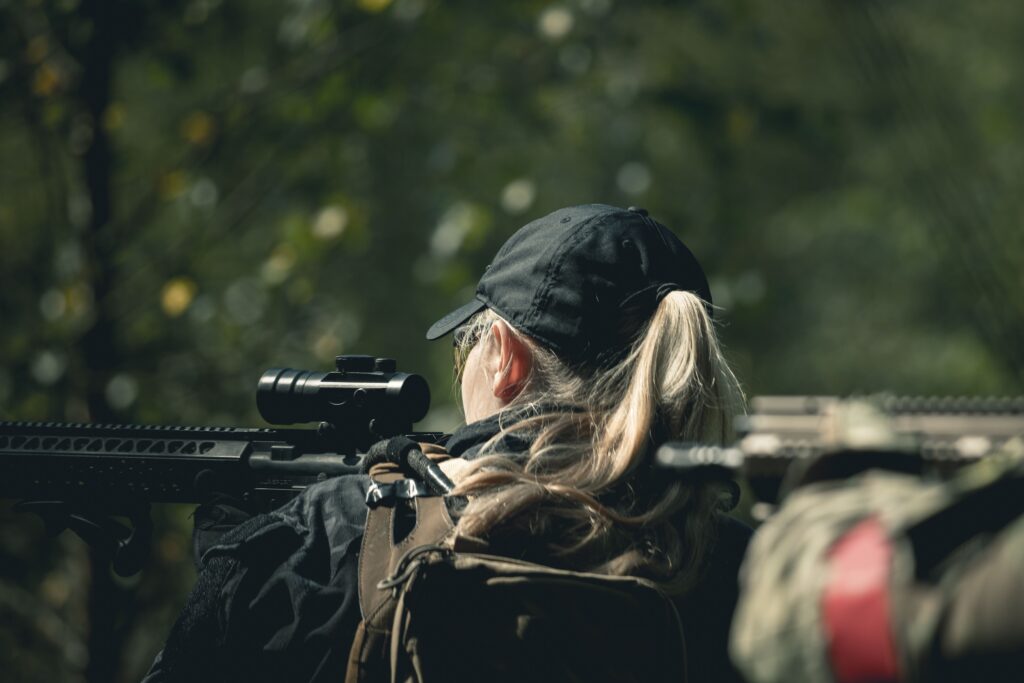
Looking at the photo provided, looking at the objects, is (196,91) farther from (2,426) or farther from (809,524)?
(809,524)

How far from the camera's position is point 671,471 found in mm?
1354

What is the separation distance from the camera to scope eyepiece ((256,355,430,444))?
7.95ft

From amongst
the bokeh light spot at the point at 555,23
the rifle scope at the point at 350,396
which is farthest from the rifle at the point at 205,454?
the bokeh light spot at the point at 555,23

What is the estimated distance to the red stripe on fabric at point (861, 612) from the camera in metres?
0.95

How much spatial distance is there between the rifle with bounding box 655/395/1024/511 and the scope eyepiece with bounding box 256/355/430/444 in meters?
1.26

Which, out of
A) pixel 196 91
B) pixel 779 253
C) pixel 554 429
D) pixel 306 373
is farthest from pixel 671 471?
pixel 779 253

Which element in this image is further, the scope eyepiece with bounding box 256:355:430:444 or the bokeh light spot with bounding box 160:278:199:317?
the bokeh light spot with bounding box 160:278:199:317

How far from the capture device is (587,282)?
76.4 inches

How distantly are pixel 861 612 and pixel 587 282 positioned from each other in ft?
3.43

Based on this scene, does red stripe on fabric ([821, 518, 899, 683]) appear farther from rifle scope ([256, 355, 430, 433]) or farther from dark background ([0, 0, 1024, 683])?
dark background ([0, 0, 1024, 683])

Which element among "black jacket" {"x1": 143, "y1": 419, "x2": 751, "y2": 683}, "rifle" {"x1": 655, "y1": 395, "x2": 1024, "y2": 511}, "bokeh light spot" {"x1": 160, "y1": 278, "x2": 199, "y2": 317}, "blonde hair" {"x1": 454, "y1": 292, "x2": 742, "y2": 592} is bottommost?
"bokeh light spot" {"x1": 160, "y1": 278, "x2": 199, "y2": 317}

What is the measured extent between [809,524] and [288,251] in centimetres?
374

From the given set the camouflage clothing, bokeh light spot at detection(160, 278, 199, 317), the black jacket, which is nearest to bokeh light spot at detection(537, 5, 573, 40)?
bokeh light spot at detection(160, 278, 199, 317)

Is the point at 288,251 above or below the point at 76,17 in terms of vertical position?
below
